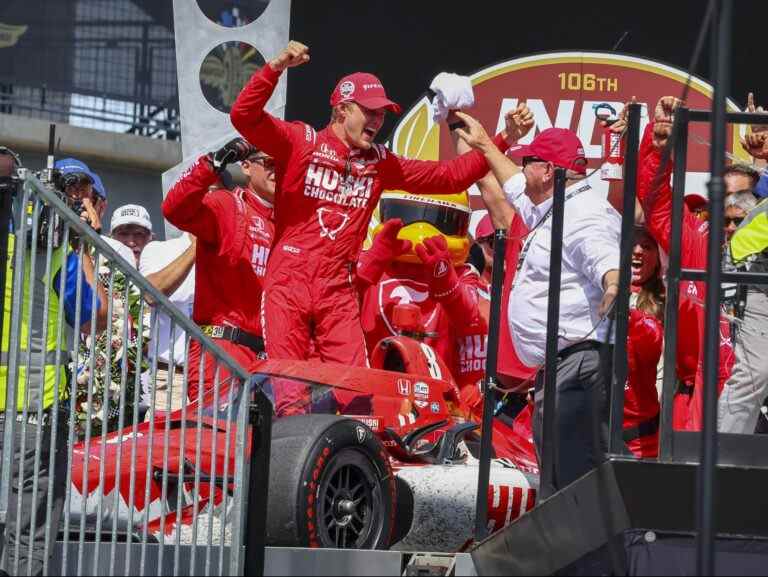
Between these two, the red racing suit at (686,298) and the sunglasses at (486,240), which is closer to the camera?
the red racing suit at (686,298)

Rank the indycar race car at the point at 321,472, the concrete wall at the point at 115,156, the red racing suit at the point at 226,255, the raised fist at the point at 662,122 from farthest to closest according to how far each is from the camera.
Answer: the concrete wall at the point at 115,156 → the red racing suit at the point at 226,255 → the raised fist at the point at 662,122 → the indycar race car at the point at 321,472

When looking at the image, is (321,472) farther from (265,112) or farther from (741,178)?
(265,112)

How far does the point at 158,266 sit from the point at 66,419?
341 centimetres

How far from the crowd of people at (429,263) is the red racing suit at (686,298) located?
1cm

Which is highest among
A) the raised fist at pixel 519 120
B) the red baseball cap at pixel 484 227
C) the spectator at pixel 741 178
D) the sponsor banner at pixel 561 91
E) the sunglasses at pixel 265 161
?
the sponsor banner at pixel 561 91

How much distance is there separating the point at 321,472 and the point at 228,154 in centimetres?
244

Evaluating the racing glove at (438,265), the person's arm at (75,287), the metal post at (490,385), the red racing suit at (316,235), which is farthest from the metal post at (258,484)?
the racing glove at (438,265)

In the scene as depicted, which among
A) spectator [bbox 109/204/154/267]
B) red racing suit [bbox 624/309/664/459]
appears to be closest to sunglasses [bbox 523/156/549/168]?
red racing suit [bbox 624/309/664/459]

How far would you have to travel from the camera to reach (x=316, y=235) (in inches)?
264

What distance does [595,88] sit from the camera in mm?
8539

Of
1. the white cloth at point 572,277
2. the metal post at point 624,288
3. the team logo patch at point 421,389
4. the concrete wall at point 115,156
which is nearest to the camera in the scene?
the metal post at point 624,288

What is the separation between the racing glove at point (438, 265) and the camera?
783cm

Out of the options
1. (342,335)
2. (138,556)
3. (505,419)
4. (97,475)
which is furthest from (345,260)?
(138,556)

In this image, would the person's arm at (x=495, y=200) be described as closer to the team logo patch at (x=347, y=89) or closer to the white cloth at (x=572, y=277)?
the team logo patch at (x=347, y=89)
